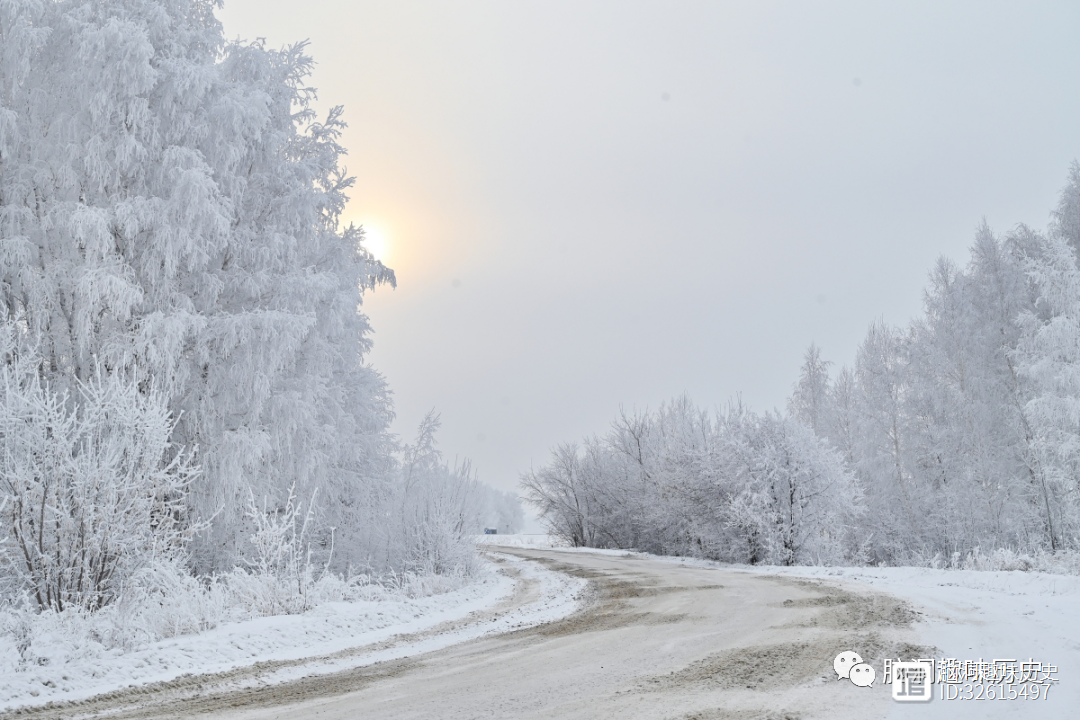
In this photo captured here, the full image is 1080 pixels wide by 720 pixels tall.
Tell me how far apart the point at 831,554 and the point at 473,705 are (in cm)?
1962

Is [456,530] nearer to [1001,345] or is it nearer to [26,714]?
[26,714]

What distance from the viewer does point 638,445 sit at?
37531 millimetres

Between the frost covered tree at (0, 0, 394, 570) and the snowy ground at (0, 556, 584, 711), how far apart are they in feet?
14.2

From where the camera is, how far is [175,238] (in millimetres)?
13469

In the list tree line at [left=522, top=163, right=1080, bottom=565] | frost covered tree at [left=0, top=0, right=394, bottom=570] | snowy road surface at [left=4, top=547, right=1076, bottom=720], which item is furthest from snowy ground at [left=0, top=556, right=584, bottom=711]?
tree line at [left=522, top=163, right=1080, bottom=565]

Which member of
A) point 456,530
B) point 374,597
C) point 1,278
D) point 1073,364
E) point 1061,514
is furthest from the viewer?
point 1061,514

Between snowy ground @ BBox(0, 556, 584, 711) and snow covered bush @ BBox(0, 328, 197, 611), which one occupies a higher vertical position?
snow covered bush @ BBox(0, 328, 197, 611)

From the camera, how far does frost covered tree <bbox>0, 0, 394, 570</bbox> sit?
13062 millimetres

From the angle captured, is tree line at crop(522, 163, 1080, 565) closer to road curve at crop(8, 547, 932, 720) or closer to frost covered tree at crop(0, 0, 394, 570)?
road curve at crop(8, 547, 932, 720)

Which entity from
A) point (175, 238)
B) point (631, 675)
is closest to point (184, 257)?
point (175, 238)

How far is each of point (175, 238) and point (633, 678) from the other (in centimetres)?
1186

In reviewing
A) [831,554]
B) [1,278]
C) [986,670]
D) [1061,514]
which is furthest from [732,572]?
[1,278]

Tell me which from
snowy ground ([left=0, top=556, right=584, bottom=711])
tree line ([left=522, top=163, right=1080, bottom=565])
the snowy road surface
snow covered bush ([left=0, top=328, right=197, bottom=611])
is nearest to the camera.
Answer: the snowy road surface

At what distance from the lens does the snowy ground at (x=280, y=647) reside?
615cm
